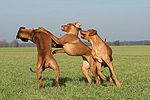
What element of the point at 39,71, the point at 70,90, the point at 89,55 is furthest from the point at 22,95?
the point at 89,55

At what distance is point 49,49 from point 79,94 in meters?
1.65

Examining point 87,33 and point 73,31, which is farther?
point 87,33

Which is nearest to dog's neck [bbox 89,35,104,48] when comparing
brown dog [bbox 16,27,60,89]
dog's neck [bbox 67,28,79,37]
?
dog's neck [bbox 67,28,79,37]

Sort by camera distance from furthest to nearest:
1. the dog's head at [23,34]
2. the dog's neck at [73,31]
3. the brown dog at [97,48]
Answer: the brown dog at [97,48] → the dog's neck at [73,31] → the dog's head at [23,34]

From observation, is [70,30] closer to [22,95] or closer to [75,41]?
[75,41]

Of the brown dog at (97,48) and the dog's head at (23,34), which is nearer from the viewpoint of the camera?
the dog's head at (23,34)

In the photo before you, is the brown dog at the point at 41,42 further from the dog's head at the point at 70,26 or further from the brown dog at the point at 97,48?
the brown dog at the point at 97,48

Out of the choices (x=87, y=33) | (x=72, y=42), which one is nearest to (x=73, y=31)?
Answer: (x=72, y=42)

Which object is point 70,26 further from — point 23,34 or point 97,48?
point 23,34

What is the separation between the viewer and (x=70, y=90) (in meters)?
6.07

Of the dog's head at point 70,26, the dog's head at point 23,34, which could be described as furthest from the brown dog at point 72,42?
the dog's head at point 23,34

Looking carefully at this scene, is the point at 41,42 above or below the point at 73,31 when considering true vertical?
below

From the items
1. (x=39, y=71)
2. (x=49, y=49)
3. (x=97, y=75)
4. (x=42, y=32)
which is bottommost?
(x=97, y=75)

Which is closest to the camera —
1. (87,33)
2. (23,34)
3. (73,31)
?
(23,34)
